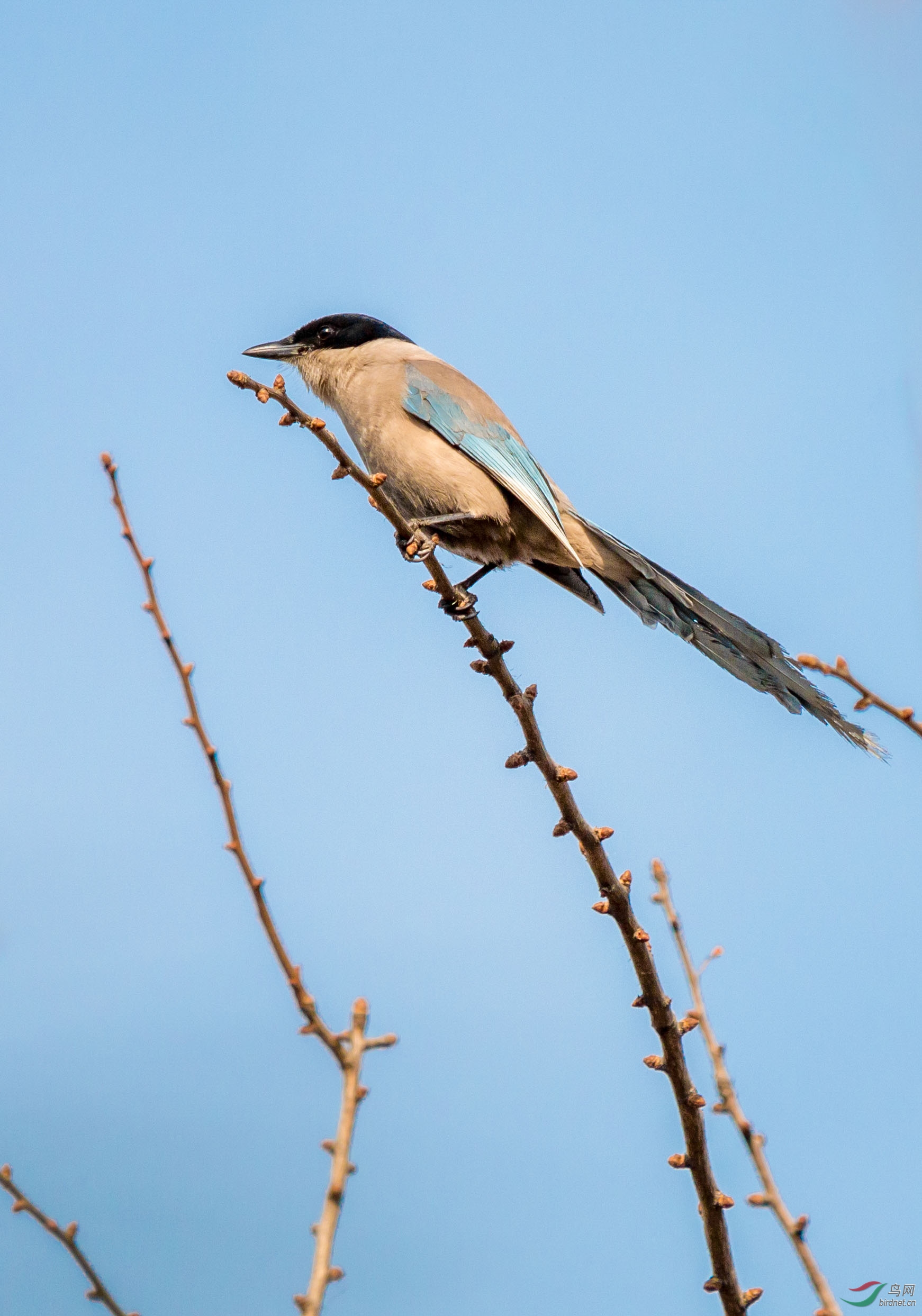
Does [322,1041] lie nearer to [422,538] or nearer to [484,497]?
[422,538]

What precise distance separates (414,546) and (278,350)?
7.16ft

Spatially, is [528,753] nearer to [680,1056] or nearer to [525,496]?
[680,1056]

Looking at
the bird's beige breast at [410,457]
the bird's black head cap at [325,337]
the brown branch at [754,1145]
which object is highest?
the bird's black head cap at [325,337]

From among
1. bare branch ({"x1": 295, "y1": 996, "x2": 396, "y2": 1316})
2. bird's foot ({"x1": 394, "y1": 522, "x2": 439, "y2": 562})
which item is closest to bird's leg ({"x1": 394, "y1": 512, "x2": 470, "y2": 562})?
bird's foot ({"x1": 394, "y1": 522, "x2": 439, "y2": 562})

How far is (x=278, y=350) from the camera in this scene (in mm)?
5805

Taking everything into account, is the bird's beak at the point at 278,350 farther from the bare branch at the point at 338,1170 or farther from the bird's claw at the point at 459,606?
the bare branch at the point at 338,1170

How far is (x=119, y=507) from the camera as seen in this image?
7.26 ft

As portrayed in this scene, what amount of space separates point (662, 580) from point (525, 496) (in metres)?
0.61

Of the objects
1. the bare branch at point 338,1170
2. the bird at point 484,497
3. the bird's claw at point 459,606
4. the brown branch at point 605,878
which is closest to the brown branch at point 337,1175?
the bare branch at point 338,1170

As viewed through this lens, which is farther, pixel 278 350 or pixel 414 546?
pixel 278 350

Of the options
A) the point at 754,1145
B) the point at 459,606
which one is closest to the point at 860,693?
the point at 754,1145

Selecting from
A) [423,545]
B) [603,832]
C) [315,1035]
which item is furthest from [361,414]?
[315,1035]

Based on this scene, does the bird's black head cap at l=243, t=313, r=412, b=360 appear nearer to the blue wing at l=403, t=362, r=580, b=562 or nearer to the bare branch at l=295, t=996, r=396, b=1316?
the blue wing at l=403, t=362, r=580, b=562

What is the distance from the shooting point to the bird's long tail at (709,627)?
12.9ft
